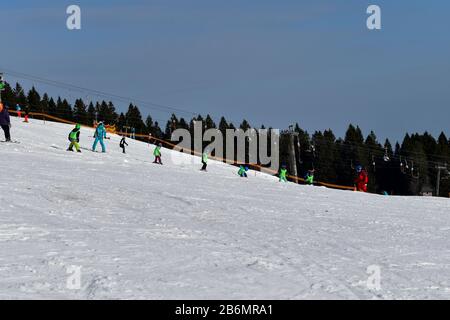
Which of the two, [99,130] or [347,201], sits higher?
[99,130]

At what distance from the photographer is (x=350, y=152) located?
108938 mm

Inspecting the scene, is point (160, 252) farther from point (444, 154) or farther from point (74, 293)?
point (444, 154)

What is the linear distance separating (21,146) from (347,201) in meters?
12.1

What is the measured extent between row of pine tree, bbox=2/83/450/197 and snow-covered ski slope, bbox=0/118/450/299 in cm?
7354

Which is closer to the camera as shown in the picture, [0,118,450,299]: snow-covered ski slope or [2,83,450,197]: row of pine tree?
[0,118,450,299]: snow-covered ski slope

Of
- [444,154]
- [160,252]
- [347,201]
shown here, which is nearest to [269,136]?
[444,154]

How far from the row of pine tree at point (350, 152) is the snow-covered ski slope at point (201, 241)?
7354 centimetres

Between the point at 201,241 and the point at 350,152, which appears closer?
the point at 201,241

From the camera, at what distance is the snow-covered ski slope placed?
602 centimetres

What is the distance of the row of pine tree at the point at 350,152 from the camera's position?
96.8 m

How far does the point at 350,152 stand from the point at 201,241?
4043 inches

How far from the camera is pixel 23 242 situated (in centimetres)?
767

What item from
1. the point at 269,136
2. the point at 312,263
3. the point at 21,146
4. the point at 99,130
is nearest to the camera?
the point at 312,263

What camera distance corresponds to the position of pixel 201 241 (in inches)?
335
